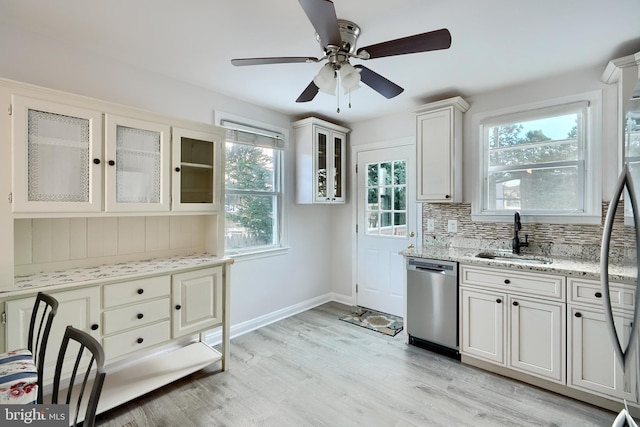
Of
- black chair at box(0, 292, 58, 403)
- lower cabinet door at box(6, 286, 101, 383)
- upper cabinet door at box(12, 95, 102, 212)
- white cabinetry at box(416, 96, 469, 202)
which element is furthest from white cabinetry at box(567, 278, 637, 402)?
upper cabinet door at box(12, 95, 102, 212)

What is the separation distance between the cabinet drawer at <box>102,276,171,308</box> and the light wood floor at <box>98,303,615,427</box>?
0.75 metres

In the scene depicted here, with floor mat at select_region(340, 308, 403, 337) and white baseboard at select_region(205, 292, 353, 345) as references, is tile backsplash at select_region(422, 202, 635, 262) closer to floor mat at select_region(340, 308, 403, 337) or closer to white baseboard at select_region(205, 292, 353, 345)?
floor mat at select_region(340, 308, 403, 337)

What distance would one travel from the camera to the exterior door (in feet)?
12.1

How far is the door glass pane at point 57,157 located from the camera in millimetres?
1771

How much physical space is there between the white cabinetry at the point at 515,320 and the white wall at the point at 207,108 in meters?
2.03

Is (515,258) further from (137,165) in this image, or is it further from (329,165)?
(137,165)

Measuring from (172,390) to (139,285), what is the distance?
865mm

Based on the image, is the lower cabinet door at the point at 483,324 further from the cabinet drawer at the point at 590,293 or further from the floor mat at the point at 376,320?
the floor mat at the point at 376,320

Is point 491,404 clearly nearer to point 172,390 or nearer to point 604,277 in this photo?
point 604,277

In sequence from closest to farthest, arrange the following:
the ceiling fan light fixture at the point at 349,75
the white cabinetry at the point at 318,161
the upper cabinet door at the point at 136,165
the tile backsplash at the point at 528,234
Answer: the ceiling fan light fixture at the point at 349,75, the upper cabinet door at the point at 136,165, the tile backsplash at the point at 528,234, the white cabinetry at the point at 318,161

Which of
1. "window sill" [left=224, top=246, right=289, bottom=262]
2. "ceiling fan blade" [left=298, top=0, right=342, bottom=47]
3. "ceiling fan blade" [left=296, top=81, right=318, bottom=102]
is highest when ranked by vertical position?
"ceiling fan blade" [left=298, top=0, right=342, bottom=47]

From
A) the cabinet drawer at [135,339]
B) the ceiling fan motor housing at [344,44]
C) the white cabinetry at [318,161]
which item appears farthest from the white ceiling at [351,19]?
the cabinet drawer at [135,339]

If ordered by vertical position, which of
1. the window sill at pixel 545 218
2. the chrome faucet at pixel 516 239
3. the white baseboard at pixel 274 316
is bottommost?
the white baseboard at pixel 274 316

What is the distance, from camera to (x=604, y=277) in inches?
55.7
